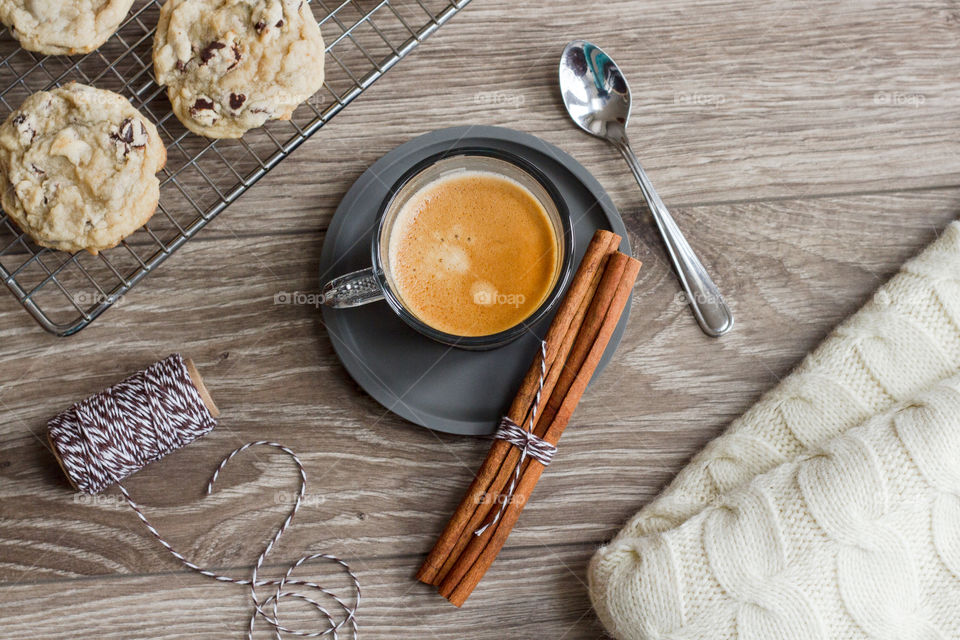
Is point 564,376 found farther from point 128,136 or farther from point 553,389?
point 128,136

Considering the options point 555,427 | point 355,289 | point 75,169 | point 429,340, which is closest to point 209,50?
point 75,169

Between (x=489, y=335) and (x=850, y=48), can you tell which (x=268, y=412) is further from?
(x=850, y=48)

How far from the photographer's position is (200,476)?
1.30 metres

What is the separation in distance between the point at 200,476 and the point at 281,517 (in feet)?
0.55

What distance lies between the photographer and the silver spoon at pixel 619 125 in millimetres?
1334

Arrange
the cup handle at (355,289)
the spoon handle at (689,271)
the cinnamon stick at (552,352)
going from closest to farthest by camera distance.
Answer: the cup handle at (355,289) → the cinnamon stick at (552,352) → the spoon handle at (689,271)

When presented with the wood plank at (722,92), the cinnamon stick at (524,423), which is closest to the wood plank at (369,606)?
the cinnamon stick at (524,423)

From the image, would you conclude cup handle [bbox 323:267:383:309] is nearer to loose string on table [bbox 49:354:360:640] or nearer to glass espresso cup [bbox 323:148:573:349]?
glass espresso cup [bbox 323:148:573:349]

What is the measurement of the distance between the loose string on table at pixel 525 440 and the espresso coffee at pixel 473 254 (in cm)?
11

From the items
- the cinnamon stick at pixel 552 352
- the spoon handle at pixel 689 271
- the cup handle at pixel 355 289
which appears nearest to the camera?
the cup handle at pixel 355 289

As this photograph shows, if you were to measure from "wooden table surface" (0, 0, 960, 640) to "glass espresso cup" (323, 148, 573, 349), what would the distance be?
203mm

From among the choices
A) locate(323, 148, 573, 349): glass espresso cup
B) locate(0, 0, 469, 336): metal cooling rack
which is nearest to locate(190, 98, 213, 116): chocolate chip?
locate(0, 0, 469, 336): metal cooling rack

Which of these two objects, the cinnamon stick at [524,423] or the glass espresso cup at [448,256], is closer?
the glass espresso cup at [448,256]

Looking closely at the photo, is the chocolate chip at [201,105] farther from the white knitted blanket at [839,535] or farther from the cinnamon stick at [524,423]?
the white knitted blanket at [839,535]
